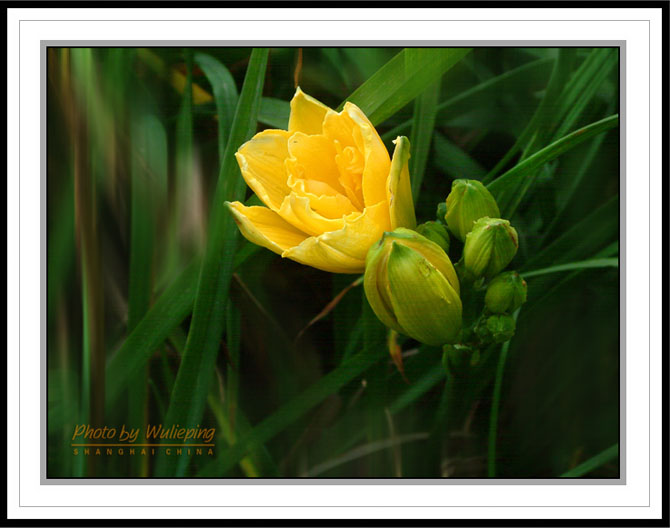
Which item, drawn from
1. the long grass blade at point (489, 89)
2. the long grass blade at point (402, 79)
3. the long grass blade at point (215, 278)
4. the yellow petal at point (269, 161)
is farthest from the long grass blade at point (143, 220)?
the long grass blade at point (489, 89)

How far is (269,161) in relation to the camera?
28.3 inches

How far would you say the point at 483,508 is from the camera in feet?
Result: 2.60

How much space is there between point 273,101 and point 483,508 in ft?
1.85

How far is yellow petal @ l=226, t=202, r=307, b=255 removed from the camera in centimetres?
67

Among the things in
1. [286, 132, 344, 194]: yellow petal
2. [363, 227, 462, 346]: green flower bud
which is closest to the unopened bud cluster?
[363, 227, 462, 346]: green flower bud

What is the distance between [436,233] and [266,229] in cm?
19

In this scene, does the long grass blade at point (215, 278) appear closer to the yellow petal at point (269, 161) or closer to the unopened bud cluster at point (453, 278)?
the yellow petal at point (269, 161)

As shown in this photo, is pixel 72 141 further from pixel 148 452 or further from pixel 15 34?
pixel 148 452

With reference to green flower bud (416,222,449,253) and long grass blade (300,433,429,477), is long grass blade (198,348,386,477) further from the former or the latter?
green flower bud (416,222,449,253)

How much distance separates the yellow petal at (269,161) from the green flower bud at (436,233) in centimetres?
16

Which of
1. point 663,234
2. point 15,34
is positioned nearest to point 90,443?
point 15,34

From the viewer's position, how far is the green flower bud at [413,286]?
0.61 m

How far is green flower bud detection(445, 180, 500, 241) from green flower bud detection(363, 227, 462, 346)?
2.5 inches

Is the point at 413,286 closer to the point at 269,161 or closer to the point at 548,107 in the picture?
the point at 269,161
